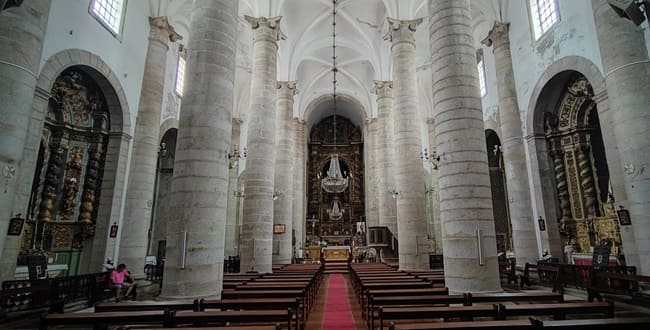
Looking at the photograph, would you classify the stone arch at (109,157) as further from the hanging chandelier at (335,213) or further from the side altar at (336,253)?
the hanging chandelier at (335,213)

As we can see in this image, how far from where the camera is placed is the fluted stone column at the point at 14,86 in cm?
738

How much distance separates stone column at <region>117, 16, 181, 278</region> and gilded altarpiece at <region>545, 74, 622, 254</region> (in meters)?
16.0

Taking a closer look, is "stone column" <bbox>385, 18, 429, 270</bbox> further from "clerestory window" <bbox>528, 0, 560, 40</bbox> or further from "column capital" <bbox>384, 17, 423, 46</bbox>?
"clerestory window" <bbox>528, 0, 560, 40</bbox>

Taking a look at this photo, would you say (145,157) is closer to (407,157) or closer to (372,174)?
(407,157)

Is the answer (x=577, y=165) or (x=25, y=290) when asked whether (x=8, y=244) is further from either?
(x=577, y=165)

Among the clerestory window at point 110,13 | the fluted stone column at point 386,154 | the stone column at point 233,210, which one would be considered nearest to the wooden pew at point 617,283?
the fluted stone column at point 386,154

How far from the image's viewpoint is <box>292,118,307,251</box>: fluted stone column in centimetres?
2482

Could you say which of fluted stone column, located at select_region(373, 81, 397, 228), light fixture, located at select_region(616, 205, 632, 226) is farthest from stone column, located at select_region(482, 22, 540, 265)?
fluted stone column, located at select_region(373, 81, 397, 228)

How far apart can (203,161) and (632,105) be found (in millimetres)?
10801

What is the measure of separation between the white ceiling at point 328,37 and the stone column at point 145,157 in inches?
56.3

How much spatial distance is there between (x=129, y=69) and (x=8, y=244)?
297 inches

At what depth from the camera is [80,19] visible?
36.4ft

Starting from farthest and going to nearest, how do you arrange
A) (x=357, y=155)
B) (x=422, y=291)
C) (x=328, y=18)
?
A: 1. (x=357, y=155)
2. (x=328, y=18)
3. (x=422, y=291)

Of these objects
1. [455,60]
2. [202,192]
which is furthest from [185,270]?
[455,60]
